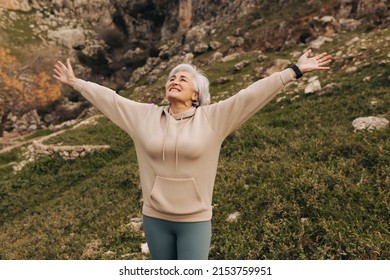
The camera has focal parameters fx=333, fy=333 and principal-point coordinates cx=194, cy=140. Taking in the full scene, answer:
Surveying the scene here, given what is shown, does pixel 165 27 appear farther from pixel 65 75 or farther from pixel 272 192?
pixel 65 75

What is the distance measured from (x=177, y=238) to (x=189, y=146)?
1000 mm

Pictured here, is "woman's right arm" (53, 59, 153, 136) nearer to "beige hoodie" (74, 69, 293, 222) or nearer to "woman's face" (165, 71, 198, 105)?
"beige hoodie" (74, 69, 293, 222)

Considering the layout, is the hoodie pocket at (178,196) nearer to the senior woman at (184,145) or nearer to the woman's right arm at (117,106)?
the senior woman at (184,145)

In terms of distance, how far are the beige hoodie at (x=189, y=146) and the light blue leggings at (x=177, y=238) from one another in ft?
0.26

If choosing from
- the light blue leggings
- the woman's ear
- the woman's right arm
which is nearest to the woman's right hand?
the woman's right arm

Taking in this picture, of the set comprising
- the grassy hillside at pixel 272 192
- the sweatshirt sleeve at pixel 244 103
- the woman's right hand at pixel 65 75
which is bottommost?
the grassy hillside at pixel 272 192

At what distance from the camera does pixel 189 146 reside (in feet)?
10.3

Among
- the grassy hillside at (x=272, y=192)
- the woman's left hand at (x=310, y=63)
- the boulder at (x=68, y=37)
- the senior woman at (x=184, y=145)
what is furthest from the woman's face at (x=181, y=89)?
the boulder at (x=68, y=37)

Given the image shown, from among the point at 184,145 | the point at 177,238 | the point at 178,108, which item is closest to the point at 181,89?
the point at 178,108

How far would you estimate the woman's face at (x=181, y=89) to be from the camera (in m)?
3.36

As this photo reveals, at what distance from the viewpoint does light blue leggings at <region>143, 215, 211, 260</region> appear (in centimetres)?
335

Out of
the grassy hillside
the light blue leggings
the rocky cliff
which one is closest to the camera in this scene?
the light blue leggings
